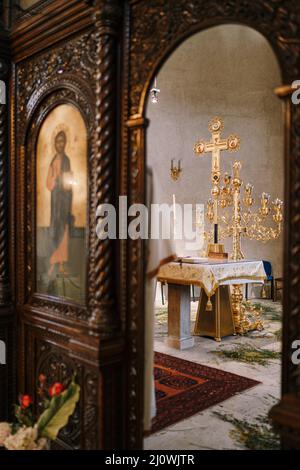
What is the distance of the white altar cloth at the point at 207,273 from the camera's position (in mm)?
5695

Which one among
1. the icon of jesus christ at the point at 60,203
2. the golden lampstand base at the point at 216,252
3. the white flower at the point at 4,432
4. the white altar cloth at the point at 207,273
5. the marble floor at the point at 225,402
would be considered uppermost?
the icon of jesus christ at the point at 60,203

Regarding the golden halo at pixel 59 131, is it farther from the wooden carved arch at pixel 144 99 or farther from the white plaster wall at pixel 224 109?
the white plaster wall at pixel 224 109

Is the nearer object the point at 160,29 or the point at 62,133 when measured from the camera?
the point at 160,29

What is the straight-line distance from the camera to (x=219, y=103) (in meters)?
11.4

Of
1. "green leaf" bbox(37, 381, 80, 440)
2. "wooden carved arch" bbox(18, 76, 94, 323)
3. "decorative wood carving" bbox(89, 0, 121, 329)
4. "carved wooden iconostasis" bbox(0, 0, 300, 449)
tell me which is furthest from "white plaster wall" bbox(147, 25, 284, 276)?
"green leaf" bbox(37, 381, 80, 440)

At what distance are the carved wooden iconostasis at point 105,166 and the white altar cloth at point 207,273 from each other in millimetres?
2569

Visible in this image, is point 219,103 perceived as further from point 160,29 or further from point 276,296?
point 160,29

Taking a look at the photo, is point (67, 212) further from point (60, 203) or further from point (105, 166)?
point (105, 166)

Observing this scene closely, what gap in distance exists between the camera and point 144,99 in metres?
2.71

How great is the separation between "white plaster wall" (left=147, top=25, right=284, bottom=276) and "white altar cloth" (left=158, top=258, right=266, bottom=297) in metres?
4.58

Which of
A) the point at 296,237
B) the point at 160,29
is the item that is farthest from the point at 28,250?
the point at 296,237

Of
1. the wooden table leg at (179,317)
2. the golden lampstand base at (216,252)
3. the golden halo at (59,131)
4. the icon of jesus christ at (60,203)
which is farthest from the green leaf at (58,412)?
the golden lampstand base at (216,252)

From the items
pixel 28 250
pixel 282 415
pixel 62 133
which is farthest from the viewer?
pixel 28 250
